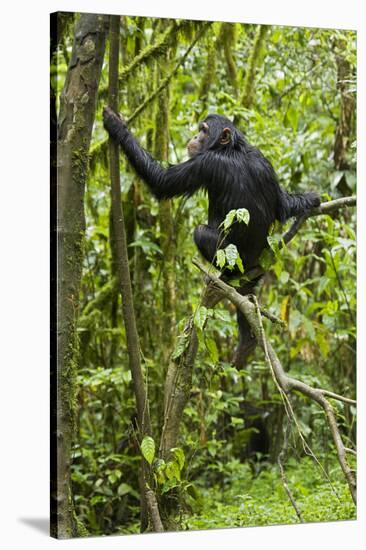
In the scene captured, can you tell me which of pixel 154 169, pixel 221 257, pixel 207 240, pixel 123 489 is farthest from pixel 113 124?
pixel 123 489

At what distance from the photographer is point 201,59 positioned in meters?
6.93

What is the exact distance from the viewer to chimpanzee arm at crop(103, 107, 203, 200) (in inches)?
188

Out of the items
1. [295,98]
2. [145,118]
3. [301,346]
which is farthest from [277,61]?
[301,346]

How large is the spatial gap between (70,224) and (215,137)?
49.2 inches

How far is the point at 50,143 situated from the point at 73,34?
2.50 feet

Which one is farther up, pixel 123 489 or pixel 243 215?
pixel 243 215

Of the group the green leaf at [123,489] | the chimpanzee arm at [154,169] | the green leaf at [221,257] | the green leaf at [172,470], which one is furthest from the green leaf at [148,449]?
the green leaf at [123,489]

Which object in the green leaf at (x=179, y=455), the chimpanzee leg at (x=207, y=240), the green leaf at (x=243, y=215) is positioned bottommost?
the green leaf at (x=179, y=455)

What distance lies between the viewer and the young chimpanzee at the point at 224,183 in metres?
4.94

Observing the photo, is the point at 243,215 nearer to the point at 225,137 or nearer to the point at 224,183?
the point at 224,183

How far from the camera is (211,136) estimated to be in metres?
5.16

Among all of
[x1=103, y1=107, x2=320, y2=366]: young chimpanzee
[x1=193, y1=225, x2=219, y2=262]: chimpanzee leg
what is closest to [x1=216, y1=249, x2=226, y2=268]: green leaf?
[x1=103, y1=107, x2=320, y2=366]: young chimpanzee

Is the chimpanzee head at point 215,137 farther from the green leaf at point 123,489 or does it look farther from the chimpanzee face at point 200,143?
the green leaf at point 123,489

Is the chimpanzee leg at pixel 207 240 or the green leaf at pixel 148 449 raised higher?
the chimpanzee leg at pixel 207 240
